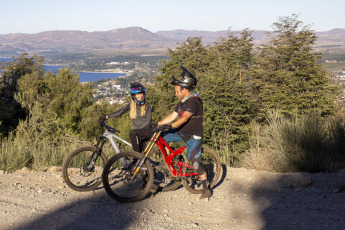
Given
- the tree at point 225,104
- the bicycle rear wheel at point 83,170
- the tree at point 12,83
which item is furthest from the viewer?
the tree at point 12,83

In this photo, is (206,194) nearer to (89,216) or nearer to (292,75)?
(89,216)

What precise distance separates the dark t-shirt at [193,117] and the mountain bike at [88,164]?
990mm

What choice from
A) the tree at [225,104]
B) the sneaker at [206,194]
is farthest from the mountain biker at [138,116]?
the tree at [225,104]

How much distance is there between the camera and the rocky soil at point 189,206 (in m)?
4.29

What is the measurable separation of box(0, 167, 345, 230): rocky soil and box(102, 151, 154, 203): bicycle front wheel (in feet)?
0.50

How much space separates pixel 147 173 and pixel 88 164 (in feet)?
3.75

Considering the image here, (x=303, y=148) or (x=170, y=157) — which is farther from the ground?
(x=170, y=157)

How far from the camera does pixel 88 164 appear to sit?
230 inches

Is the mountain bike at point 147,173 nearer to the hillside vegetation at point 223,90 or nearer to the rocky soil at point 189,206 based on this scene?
the rocky soil at point 189,206

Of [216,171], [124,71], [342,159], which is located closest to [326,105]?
[342,159]

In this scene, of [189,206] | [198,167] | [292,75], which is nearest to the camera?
Answer: [189,206]

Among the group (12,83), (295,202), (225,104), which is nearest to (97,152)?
(295,202)

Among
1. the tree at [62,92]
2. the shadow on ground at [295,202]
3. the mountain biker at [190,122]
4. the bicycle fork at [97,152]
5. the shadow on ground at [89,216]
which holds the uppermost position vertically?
the mountain biker at [190,122]

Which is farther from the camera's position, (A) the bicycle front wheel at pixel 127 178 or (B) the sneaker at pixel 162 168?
(B) the sneaker at pixel 162 168
